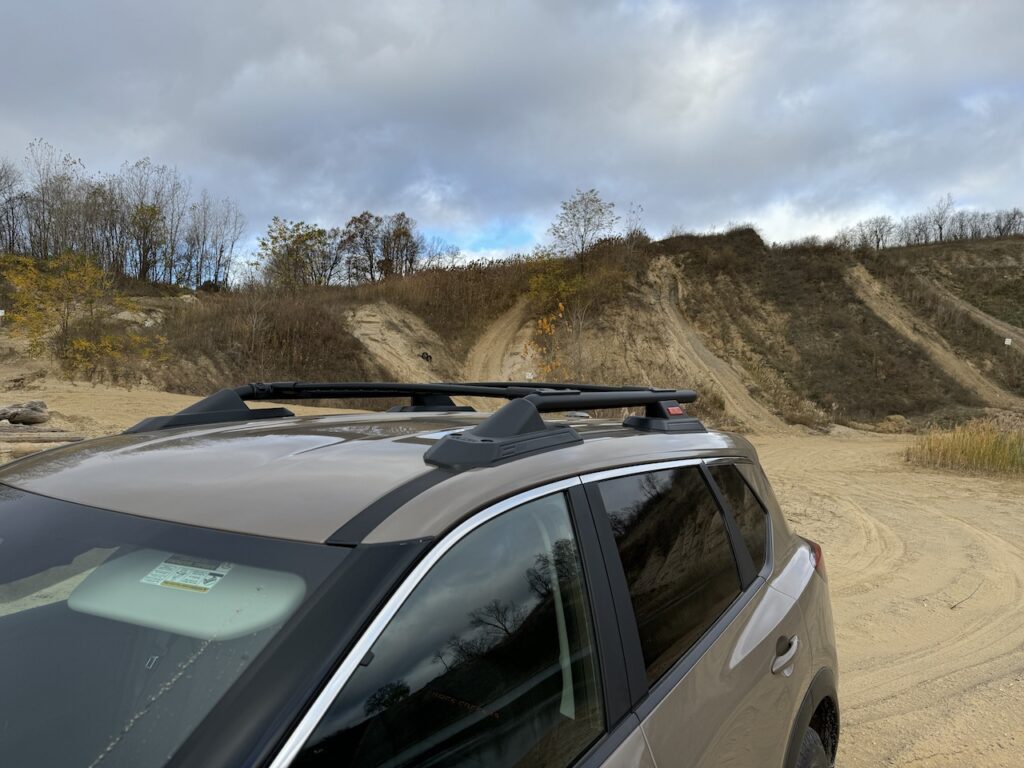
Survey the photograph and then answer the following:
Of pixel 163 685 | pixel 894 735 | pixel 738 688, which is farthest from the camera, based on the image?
pixel 894 735

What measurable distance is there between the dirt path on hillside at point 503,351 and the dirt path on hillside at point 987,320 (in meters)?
21.8

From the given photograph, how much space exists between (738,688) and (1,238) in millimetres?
55294

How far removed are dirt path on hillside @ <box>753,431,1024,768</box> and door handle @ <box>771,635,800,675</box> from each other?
1367 mm

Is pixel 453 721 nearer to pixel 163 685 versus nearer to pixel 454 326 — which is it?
pixel 163 685

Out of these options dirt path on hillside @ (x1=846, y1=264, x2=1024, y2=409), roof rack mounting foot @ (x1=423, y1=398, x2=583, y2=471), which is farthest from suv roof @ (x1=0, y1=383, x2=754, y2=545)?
dirt path on hillside @ (x1=846, y1=264, x2=1024, y2=409)

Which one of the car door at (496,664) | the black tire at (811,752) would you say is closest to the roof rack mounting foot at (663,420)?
the car door at (496,664)

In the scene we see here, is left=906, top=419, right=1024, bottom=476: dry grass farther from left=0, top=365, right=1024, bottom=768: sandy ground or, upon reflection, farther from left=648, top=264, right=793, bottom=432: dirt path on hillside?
left=648, top=264, right=793, bottom=432: dirt path on hillside

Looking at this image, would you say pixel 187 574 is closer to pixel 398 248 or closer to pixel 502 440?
pixel 502 440

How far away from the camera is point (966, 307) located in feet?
110

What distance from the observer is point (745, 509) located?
91.0 inches

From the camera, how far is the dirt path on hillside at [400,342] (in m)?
26.7

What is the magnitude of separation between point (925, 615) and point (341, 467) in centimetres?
514

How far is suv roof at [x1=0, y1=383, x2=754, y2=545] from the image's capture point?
1.21 m

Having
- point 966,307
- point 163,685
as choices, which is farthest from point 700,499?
point 966,307
